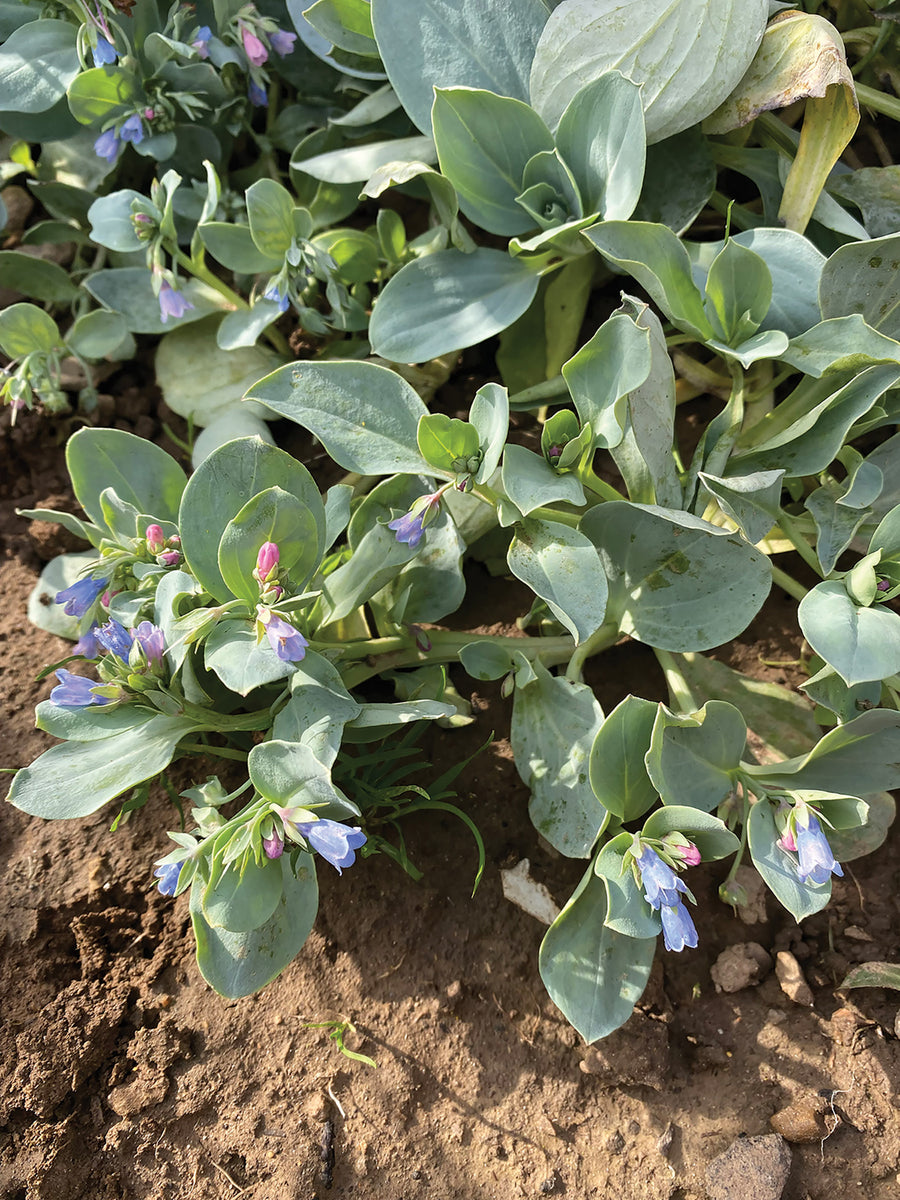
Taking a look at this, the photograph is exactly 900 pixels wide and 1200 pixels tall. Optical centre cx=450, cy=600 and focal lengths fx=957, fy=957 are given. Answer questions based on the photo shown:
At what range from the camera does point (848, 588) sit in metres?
1.33

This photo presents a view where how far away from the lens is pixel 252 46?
1.77 m

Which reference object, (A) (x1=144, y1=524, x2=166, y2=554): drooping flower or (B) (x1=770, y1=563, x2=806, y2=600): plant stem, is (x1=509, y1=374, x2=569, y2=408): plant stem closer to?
(B) (x1=770, y1=563, x2=806, y2=600): plant stem

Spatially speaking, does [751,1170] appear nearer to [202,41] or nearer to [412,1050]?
[412,1050]

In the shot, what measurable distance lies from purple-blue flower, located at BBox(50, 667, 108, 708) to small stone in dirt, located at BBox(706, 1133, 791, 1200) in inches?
42.1

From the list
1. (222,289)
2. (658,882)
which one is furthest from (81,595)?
(658,882)

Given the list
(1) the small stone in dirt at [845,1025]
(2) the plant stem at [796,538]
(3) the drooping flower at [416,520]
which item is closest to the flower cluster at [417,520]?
(3) the drooping flower at [416,520]

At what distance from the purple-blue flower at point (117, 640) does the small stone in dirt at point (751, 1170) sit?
1.08m

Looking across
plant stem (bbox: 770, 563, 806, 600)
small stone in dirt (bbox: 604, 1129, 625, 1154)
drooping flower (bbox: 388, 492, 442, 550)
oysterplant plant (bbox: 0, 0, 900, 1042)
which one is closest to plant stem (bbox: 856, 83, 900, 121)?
oysterplant plant (bbox: 0, 0, 900, 1042)

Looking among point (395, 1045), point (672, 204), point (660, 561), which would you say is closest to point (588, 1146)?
point (395, 1045)

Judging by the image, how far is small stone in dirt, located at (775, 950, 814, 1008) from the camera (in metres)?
A: 1.45

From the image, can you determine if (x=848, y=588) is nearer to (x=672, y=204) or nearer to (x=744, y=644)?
(x=744, y=644)

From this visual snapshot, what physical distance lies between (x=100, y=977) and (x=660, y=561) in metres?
1.06

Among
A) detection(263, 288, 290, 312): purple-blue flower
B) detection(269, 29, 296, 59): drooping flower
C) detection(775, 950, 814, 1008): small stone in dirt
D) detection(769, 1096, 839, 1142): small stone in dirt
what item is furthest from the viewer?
detection(269, 29, 296, 59): drooping flower

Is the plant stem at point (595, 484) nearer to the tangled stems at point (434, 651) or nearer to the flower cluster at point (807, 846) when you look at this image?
the tangled stems at point (434, 651)
